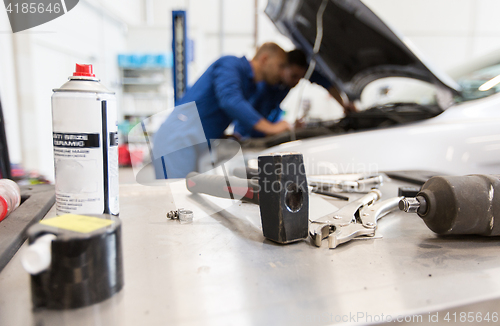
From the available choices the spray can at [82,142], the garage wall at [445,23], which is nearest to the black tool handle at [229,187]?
the spray can at [82,142]

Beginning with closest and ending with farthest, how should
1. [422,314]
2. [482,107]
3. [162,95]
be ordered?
[422,314] < [482,107] < [162,95]

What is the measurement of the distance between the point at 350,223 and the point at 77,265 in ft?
1.34

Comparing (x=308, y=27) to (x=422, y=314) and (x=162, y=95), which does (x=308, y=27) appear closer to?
(x=422, y=314)

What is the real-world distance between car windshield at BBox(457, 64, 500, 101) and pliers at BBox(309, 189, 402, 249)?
0.83 m

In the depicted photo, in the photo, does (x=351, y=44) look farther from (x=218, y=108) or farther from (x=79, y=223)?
(x=79, y=223)

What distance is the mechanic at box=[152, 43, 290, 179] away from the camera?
114 centimetres

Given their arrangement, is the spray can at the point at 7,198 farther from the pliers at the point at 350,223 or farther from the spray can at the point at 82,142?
the pliers at the point at 350,223

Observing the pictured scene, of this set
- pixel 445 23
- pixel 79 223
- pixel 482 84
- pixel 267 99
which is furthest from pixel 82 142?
pixel 445 23

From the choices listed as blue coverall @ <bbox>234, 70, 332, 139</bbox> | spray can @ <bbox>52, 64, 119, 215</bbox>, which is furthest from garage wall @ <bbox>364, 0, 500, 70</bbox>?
spray can @ <bbox>52, 64, 119, 215</bbox>

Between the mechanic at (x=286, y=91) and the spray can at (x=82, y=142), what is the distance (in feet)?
3.74

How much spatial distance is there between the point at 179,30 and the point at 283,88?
1.09 metres

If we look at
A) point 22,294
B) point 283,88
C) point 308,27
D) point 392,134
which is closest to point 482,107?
point 392,134

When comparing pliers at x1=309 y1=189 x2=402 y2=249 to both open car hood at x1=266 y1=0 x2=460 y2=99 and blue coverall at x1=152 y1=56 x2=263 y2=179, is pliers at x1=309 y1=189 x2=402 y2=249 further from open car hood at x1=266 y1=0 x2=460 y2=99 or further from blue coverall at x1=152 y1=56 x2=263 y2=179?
open car hood at x1=266 y1=0 x2=460 y2=99

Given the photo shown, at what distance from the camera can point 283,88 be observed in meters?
1.79
